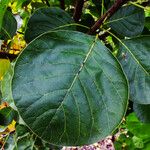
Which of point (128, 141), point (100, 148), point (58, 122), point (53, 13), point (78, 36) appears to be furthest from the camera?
point (100, 148)

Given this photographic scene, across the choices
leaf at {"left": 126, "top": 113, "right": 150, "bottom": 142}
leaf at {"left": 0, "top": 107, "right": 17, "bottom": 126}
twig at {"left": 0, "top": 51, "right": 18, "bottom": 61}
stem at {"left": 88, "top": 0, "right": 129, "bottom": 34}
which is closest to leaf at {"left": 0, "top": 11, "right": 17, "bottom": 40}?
twig at {"left": 0, "top": 51, "right": 18, "bottom": 61}

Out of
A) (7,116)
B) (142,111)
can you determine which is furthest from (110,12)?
(7,116)

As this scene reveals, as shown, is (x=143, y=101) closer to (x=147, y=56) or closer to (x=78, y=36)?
(x=147, y=56)

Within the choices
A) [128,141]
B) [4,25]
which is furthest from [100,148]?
[4,25]

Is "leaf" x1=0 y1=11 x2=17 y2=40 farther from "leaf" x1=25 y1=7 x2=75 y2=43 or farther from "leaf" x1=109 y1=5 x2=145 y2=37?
Result: "leaf" x1=109 y1=5 x2=145 y2=37

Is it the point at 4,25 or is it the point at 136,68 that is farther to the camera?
the point at 4,25
